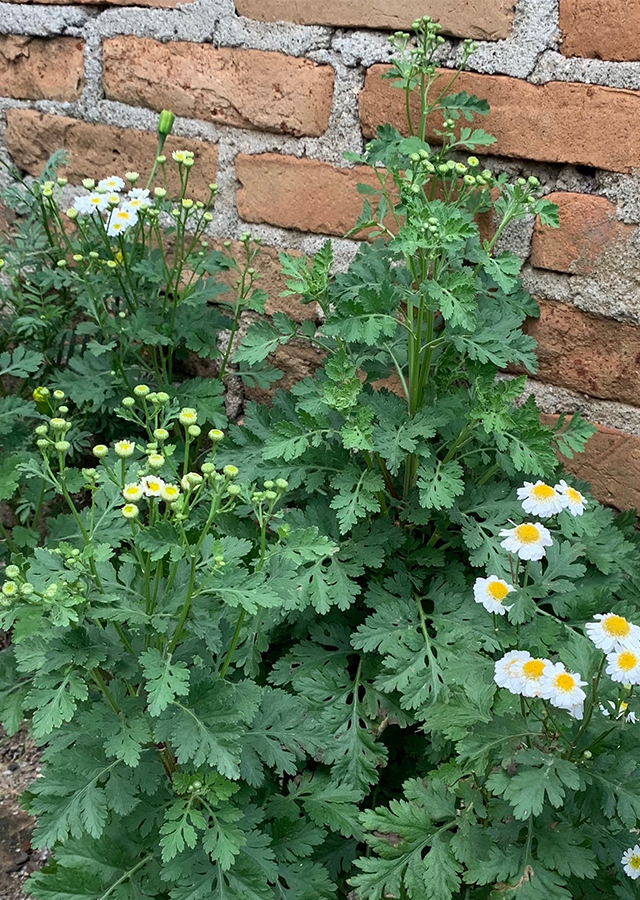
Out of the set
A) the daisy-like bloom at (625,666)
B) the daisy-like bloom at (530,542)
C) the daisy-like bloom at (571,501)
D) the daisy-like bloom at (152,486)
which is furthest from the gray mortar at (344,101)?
the daisy-like bloom at (152,486)

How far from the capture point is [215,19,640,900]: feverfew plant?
1128 mm

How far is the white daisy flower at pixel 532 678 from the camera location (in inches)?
40.4

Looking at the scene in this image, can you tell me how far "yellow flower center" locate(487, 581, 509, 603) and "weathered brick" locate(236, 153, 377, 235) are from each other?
0.91 meters

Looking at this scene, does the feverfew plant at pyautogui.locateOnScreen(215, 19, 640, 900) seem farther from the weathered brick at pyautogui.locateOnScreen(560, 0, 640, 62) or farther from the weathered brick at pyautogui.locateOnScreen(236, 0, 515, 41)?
the weathered brick at pyautogui.locateOnScreen(560, 0, 640, 62)

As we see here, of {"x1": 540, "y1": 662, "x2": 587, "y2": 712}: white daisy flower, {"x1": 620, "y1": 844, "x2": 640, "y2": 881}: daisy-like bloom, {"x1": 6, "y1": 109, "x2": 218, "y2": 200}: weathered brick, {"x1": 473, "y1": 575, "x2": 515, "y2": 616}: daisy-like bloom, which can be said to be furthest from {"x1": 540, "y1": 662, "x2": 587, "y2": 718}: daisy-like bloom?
{"x1": 6, "y1": 109, "x2": 218, "y2": 200}: weathered brick

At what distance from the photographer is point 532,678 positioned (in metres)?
1.03

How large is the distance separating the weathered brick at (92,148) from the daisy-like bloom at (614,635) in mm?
1345

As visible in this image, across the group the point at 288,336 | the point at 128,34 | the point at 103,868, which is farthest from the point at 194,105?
the point at 103,868

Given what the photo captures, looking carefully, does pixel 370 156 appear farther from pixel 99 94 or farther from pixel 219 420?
pixel 99 94

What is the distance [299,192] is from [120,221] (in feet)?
1.30

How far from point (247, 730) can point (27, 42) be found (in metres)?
1.74

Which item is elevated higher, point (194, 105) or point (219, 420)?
point (194, 105)

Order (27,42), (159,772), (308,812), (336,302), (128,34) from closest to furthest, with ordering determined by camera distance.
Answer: (159,772) < (308,812) < (336,302) < (128,34) < (27,42)

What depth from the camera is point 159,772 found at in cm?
117
